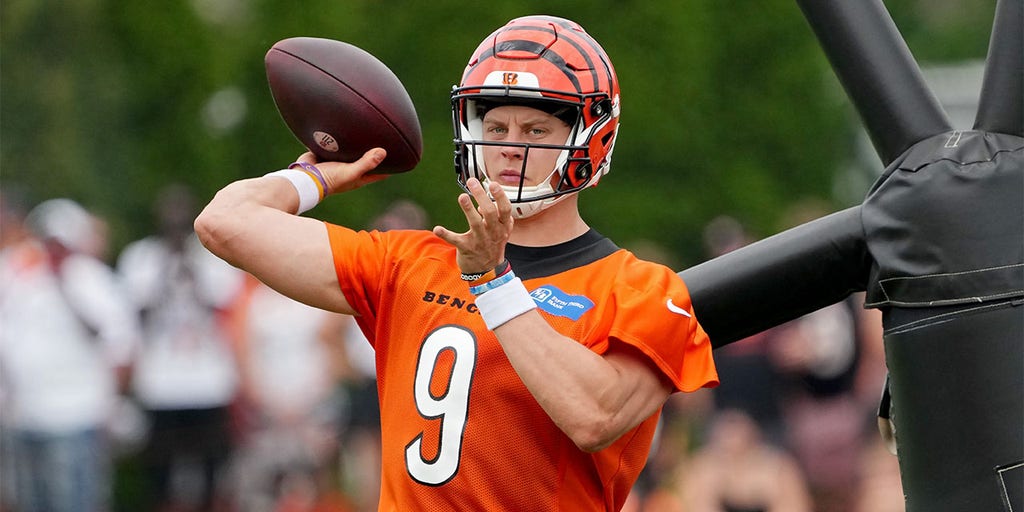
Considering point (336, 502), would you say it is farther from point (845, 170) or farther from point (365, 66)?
point (845, 170)

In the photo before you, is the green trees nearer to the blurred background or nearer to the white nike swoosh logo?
the blurred background

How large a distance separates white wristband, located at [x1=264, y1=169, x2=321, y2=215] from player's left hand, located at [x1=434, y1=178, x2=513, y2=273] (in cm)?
61

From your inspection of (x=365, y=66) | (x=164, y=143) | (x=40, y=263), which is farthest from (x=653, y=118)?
(x=365, y=66)

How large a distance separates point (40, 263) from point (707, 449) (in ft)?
14.1

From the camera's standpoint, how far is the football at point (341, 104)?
3.69 metres

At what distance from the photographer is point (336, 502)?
9.80 meters

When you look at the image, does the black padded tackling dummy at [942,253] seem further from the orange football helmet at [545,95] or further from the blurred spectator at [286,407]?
the blurred spectator at [286,407]

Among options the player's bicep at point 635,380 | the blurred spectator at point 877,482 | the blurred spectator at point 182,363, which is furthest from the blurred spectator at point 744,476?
the player's bicep at point 635,380

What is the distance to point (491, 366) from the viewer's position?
3.29 metres

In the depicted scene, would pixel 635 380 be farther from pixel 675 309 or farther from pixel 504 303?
pixel 504 303

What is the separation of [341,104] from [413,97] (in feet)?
36.4

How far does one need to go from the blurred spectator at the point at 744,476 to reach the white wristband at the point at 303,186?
4483mm

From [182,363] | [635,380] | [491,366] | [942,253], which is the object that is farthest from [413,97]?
[942,253]

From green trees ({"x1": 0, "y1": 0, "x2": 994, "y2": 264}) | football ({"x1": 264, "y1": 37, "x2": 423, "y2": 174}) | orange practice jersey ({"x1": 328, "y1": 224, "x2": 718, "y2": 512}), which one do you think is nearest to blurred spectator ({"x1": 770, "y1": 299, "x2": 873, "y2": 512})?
football ({"x1": 264, "y1": 37, "x2": 423, "y2": 174})
